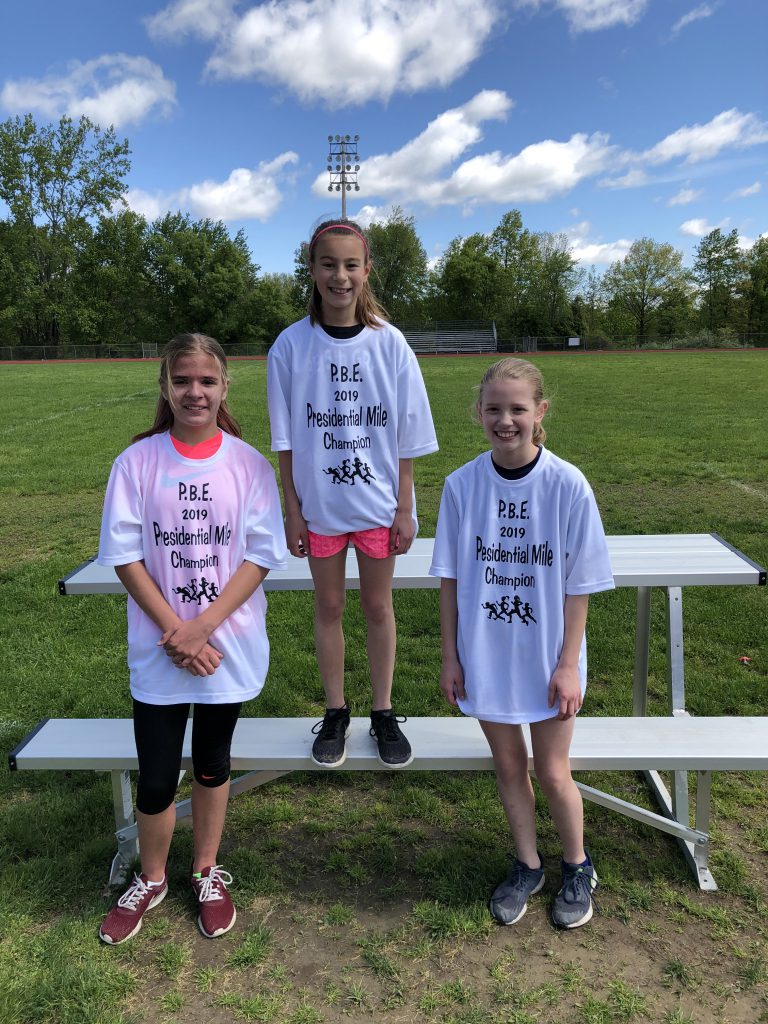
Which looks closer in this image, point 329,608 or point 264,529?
point 264,529

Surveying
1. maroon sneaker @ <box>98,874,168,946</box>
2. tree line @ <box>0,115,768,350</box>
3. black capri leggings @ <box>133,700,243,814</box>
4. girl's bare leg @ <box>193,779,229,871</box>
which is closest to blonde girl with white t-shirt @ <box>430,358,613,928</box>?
black capri leggings @ <box>133,700,243,814</box>

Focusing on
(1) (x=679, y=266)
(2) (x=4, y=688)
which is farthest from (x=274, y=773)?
(1) (x=679, y=266)

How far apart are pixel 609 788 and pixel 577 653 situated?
1.26 metres

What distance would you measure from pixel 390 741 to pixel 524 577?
79cm

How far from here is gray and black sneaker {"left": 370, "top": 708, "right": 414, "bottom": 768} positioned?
2467 millimetres

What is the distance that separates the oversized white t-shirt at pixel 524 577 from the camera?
84.5 inches

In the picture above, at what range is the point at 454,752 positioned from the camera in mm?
2498

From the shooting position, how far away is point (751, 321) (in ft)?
186

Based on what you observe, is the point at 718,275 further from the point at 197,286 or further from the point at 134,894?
the point at 134,894

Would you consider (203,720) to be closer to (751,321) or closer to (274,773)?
(274,773)

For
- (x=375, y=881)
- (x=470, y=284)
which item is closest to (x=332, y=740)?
(x=375, y=881)

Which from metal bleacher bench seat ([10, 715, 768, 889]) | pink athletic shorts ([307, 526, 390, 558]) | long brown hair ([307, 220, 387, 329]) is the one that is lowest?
metal bleacher bench seat ([10, 715, 768, 889])

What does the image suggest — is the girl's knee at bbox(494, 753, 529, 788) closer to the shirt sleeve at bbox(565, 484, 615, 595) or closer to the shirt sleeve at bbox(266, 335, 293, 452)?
the shirt sleeve at bbox(565, 484, 615, 595)

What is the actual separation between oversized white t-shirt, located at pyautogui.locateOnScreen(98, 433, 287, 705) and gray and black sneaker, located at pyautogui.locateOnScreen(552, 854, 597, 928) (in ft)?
3.94
